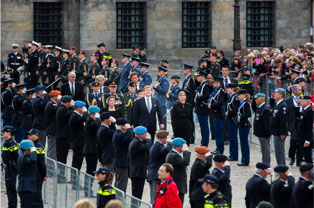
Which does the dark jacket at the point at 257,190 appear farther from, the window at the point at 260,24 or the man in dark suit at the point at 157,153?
the window at the point at 260,24

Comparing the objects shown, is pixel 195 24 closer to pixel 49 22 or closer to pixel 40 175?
pixel 49 22

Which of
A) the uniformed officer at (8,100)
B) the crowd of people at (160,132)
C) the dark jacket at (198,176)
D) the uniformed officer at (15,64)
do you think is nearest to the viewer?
the crowd of people at (160,132)

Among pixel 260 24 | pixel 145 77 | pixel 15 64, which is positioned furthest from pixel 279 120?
pixel 260 24

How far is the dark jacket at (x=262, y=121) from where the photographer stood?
20109mm

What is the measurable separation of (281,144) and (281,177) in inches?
229

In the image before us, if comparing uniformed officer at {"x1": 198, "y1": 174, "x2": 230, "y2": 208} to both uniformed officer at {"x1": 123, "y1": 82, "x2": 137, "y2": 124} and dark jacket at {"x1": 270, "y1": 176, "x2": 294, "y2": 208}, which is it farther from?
uniformed officer at {"x1": 123, "y1": 82, "x2": 137, "y2": 124}

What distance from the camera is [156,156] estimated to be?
16672 mm

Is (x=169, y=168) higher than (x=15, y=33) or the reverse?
the reverse

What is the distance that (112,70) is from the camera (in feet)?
88.6

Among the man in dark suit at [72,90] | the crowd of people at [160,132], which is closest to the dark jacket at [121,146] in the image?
the crowd of people at [160,132]

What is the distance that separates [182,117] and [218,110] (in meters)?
1.39

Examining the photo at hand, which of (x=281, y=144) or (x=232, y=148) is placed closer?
(x=281, y=144)

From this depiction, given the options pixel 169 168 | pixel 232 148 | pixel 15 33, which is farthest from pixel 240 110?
pixel 15 33

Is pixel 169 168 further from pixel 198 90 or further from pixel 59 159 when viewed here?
pixel 198 90
